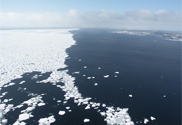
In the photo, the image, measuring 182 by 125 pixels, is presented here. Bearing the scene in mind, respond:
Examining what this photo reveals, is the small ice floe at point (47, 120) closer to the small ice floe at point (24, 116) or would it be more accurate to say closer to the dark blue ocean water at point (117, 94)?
the dark blue ocean water at point (117, 94)

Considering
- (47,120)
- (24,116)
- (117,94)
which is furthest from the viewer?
(117,94)

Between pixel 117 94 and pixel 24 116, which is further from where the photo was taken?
Answer: pixel 117 94

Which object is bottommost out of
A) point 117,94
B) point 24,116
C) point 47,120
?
point 47,120

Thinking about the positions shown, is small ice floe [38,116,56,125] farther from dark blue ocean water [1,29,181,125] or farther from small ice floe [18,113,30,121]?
small ice floe [18,113,30,121]

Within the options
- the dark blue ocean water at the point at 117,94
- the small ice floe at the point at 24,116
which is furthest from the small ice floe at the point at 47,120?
the small ice floe at the point at 24,116

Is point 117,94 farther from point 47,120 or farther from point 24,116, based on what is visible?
point 24,116

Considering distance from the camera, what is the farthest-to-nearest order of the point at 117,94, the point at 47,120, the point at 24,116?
the point at 117,94, the point at 24,116, the point at 47,120

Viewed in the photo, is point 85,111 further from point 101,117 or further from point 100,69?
point 100,69

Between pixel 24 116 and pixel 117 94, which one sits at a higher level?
pixel 117 94

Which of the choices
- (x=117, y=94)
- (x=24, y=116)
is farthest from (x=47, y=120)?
(x=117, y=94)

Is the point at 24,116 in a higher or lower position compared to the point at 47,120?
higher

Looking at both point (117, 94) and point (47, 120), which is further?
point (117, 94)

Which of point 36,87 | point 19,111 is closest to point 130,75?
point 36,87

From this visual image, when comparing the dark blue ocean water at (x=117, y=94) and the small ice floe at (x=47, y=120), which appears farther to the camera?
the dark blue ocean water at (x=117, y=94)
